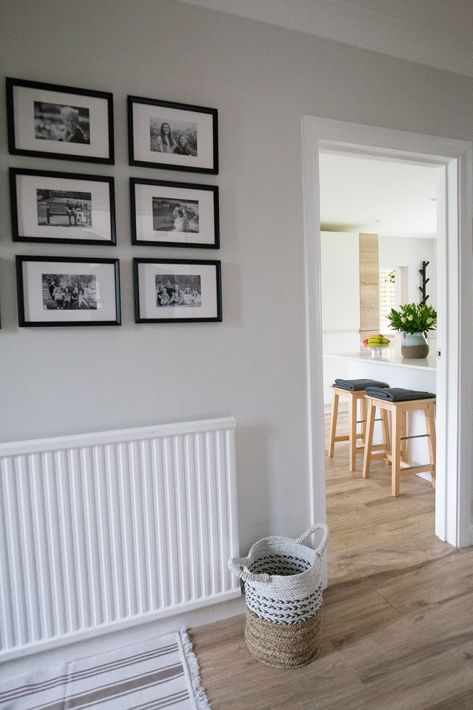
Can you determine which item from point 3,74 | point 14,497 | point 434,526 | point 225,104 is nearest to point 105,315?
point 14,497

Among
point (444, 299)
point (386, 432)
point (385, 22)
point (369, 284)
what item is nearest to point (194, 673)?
point (444, 299)

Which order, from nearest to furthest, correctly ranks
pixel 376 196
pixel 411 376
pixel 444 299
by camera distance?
1. pixel 444 299
2. pixel 411 376
3. pixel 376 196

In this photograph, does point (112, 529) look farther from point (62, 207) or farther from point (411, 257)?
point (411, 257)

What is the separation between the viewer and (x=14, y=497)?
1.45 metres

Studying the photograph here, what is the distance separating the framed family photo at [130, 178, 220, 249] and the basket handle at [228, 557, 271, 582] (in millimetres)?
1247

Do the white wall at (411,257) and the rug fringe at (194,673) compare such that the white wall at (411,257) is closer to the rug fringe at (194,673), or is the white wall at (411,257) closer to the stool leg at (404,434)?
the stool leg at (404,434)

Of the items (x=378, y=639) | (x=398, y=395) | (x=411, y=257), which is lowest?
(x=378, y=639)

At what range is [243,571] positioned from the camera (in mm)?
1624

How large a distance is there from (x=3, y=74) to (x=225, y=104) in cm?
80

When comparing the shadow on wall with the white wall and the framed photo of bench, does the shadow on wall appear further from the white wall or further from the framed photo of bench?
the white wall

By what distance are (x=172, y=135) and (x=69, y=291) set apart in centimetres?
72

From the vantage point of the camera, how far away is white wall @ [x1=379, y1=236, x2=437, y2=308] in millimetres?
7023

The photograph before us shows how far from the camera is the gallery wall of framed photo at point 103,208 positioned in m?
1.49

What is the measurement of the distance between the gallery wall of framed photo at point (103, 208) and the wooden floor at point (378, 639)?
132 cm
